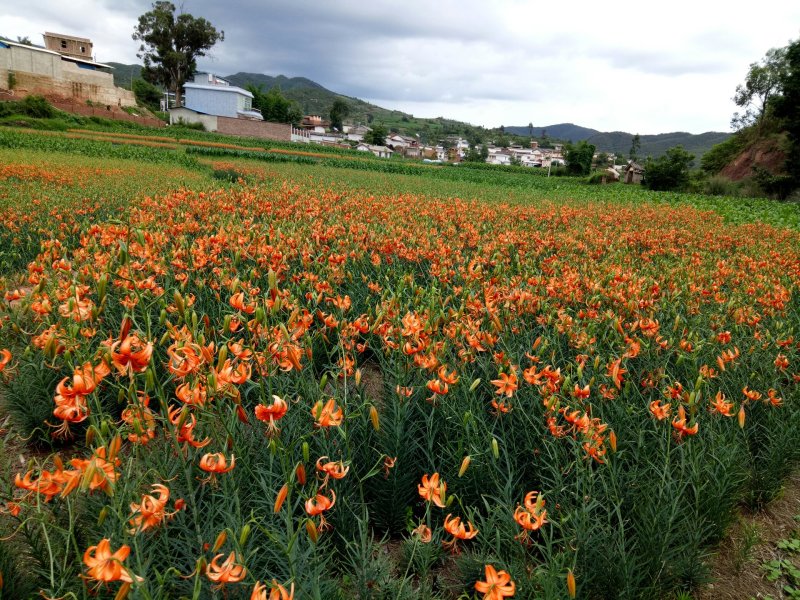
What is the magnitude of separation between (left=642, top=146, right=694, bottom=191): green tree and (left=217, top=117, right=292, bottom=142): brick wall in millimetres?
42806

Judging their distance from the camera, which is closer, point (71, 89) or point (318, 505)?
point (318, 505)

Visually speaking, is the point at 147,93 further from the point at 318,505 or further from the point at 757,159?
the point at 318,505

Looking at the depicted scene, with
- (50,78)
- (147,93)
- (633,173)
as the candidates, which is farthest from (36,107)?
(633,173)

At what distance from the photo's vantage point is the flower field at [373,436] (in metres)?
1.54

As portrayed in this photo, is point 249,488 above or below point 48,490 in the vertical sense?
A: below

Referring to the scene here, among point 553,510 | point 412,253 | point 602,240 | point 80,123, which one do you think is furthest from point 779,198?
point 80,123

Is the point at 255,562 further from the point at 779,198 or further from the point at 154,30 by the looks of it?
the point at 154,30

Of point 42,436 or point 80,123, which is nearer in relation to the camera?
point 42,436

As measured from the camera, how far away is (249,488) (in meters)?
2.00

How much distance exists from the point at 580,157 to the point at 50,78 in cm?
5939

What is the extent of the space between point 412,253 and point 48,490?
3678 mm

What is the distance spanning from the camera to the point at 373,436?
2.53 meters

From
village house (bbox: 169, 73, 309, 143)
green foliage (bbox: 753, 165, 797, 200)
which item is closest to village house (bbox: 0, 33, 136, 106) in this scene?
village house (bbox: 169, 73, 309, 143)

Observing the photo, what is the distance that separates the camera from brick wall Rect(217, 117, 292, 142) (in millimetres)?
56438
